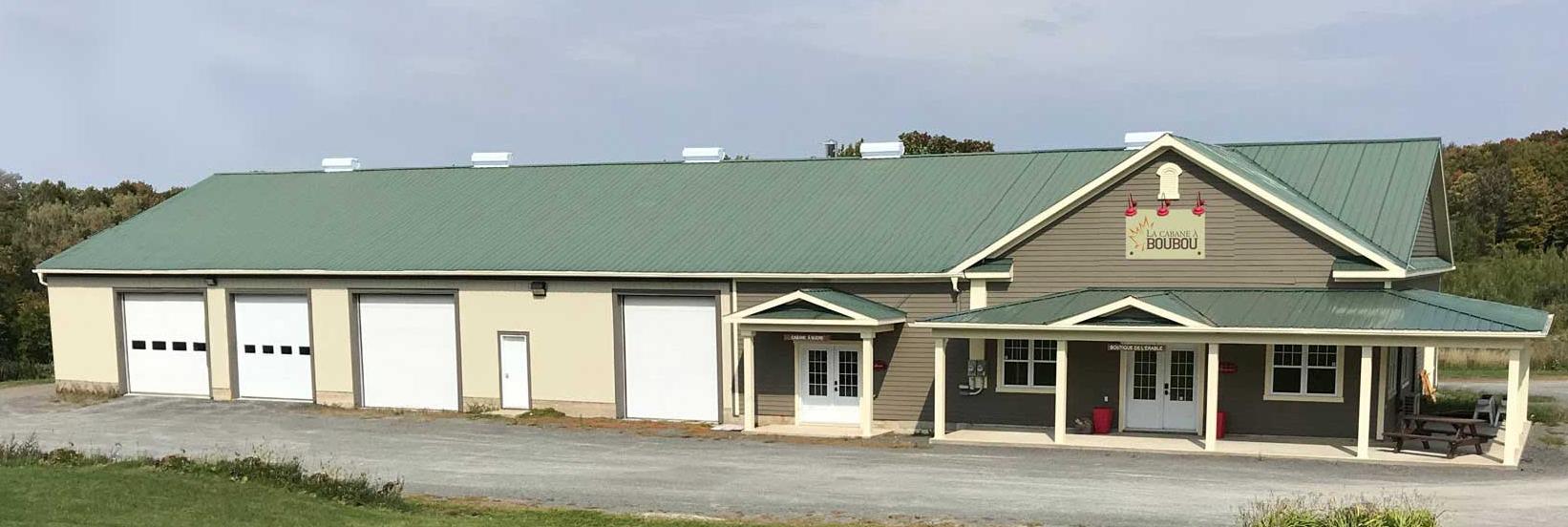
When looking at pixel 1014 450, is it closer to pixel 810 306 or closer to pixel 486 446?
pixel 810 306

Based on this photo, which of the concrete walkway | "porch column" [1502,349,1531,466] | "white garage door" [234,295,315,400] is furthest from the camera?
"white garage door" [234,295,315,400]

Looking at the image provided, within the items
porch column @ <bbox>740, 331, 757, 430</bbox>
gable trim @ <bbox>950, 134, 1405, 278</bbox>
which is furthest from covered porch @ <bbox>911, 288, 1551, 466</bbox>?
porch column @ <bbox>740, 331, 757, 430</bbox>

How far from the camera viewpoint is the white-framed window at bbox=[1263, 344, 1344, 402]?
21.7 m

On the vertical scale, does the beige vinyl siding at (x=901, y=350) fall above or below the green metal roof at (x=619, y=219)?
below

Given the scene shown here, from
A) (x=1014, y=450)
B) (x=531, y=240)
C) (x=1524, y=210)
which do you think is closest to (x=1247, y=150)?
(x=1014, y=450)

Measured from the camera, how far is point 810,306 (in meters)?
23.9

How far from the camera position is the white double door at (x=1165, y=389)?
73.9ft

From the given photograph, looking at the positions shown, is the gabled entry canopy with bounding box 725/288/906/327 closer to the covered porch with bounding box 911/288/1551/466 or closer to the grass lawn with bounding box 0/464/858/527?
the covered porch with bounding box 911/288/1551/466

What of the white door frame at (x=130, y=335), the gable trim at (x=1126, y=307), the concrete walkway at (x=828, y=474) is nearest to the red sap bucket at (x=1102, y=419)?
the concrete walkway at (x=828, y=474)

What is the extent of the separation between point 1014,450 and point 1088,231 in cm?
460

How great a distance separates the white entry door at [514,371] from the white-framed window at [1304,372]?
15322 mm

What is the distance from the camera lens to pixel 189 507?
1373 centimetres

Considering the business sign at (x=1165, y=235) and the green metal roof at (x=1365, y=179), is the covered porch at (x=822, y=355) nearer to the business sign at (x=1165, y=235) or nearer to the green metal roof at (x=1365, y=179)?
the business sign at (x=1165, y=235)

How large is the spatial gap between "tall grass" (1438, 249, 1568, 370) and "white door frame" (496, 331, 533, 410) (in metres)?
26.8
